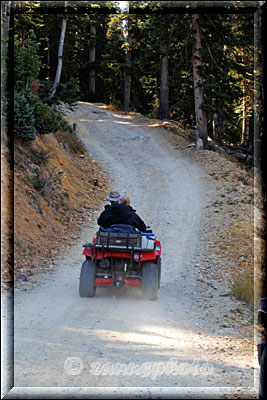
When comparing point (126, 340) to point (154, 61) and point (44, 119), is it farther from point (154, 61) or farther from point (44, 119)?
point (154, 61)

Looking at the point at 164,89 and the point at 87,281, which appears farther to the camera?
the point at 164,89

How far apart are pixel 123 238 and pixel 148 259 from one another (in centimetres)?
61

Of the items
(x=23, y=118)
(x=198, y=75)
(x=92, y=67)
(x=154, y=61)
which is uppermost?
(x=92, y=67)

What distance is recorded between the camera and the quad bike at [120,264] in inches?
336

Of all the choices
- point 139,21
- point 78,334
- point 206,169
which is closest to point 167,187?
point 206,169

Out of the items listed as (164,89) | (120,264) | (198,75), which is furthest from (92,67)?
(120,264)

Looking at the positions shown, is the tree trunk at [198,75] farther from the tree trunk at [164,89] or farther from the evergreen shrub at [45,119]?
the evergreen shrub at [45,119]

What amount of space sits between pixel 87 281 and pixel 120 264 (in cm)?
69

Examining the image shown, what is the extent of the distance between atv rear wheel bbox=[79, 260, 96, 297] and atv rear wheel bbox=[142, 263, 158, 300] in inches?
36.3

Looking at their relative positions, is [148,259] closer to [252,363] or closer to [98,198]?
[252,363]

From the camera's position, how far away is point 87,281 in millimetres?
8500

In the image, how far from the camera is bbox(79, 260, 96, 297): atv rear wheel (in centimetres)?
849

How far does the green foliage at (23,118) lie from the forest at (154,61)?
31mm

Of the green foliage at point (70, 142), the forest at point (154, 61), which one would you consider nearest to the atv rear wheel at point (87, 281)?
the forest at point (154, 61)
